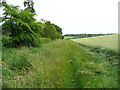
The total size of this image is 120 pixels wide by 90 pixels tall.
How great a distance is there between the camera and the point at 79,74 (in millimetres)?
4801

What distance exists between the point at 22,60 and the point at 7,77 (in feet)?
5.52

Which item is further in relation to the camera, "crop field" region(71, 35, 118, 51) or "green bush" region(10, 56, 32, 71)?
"crop field" region(71, 35, 118, 51)

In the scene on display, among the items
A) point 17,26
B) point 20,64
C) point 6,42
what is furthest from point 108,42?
point 20,64

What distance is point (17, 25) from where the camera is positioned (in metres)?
11.0

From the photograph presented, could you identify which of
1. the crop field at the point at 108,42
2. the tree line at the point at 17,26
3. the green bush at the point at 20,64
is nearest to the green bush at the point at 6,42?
the tree line at the point at 17,26

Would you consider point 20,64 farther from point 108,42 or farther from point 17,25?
point 108,42

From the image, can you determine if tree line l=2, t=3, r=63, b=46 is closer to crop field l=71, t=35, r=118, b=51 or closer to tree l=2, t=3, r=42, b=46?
tree l=2, t=3, r=42, b=46

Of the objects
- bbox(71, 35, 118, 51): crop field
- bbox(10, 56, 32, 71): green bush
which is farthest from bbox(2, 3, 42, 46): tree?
bbox(71, 35, 118, 51): crop field

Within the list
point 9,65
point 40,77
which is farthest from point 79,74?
point 9,65

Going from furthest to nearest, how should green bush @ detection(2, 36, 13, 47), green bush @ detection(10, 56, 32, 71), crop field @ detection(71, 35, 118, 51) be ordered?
crop field @ detection(71, 35, 118, 51), green bush @ detection(2, 36, 13, 47), green bush @ detection(10, 56, 32, 71)

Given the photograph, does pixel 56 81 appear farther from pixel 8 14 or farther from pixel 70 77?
pixel 8 14

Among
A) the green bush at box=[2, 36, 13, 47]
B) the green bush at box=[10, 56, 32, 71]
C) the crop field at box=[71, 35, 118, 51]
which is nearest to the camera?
the green bush at box=[10, 56, 32, 71]

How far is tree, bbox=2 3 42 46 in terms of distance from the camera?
10742mm

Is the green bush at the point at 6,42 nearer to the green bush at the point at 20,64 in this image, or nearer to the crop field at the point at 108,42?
the green bush at the point at 20,64
